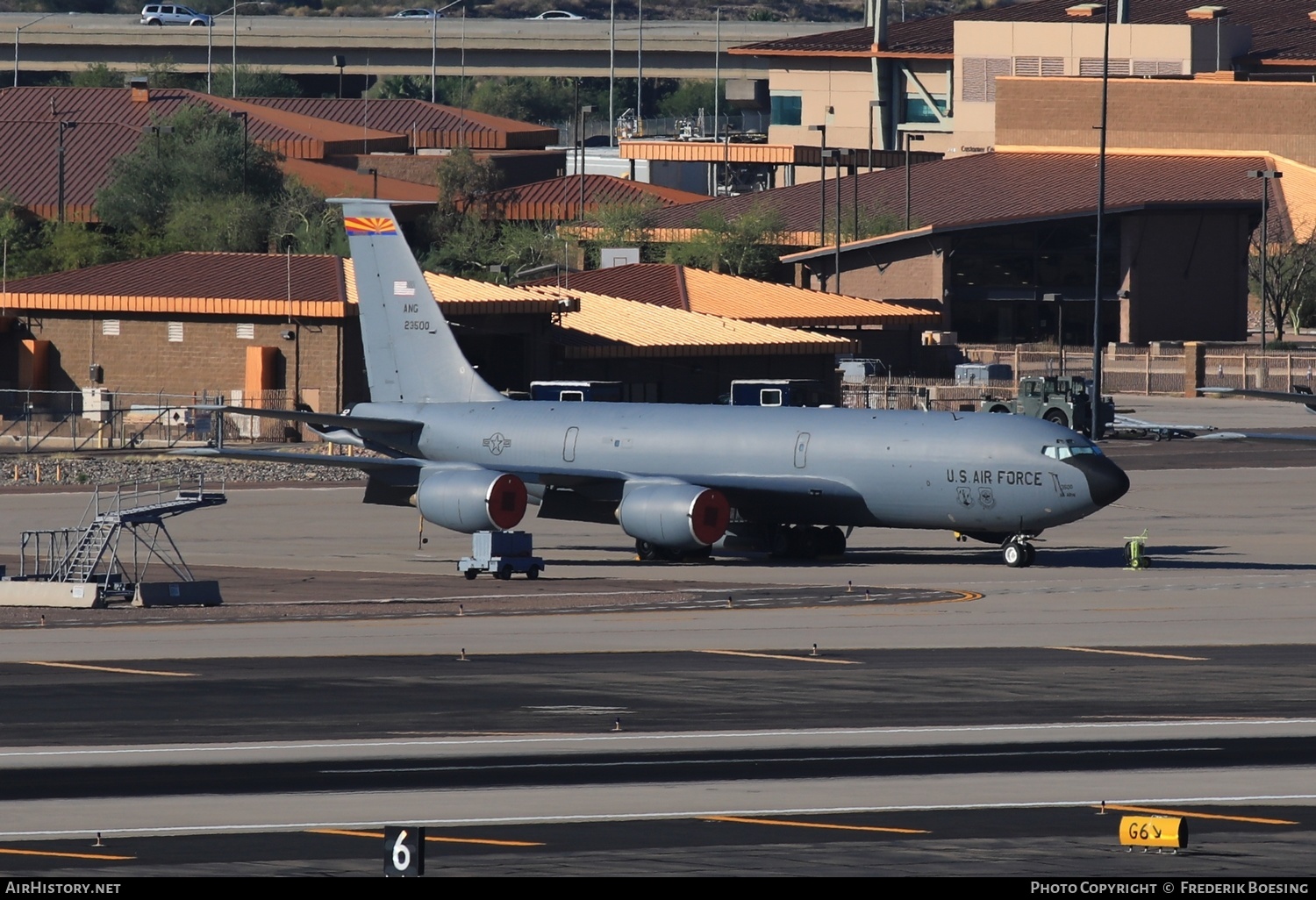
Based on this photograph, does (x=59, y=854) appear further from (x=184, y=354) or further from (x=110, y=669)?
(x=184, y=354)

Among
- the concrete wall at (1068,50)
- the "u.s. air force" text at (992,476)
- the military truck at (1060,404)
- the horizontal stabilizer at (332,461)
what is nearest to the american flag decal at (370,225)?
the horizontal stabilizer at (332,461)

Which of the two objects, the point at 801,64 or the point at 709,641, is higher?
the point at 801,64

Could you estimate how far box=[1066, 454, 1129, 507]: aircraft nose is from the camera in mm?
49281

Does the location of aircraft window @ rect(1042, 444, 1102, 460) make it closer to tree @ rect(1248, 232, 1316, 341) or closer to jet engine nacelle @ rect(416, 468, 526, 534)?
jet engine nacelle @ rect(416, 468, 526, 534)

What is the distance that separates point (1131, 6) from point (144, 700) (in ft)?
521

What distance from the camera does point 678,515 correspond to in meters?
51.3

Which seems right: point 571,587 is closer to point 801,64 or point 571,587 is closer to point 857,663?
point 857,663

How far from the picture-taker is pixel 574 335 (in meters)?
93.6

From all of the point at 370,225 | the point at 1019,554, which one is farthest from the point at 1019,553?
the point at 370,225

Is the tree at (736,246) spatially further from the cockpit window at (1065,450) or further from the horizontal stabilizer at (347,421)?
the cockpit window at (1065,450)

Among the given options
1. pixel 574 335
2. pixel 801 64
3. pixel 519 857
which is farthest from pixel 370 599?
pixel 801 64

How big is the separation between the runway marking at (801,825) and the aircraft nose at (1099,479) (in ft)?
89.3

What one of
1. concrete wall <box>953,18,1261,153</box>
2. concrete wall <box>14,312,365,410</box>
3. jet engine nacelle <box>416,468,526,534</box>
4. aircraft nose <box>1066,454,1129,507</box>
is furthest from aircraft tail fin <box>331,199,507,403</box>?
concrete wall <box>953,18,1261,153</box>

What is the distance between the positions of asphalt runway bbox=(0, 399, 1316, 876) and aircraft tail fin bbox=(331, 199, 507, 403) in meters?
5.34
